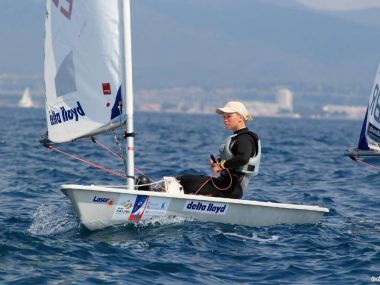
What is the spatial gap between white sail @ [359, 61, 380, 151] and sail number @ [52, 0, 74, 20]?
4.81 metres

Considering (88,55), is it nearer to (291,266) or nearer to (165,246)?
(165,246)

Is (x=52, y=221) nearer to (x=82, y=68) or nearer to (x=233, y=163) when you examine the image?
(x=82, y=68)

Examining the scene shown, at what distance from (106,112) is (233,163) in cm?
182

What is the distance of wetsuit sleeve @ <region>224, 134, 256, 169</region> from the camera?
12320mm

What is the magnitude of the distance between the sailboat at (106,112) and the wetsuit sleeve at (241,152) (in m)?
0.50

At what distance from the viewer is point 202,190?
12570 mm

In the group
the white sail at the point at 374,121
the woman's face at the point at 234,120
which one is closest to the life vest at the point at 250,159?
the woman's face at the point at 234,120

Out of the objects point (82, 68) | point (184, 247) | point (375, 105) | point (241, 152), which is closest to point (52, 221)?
point (82, 68)

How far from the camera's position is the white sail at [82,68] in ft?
40.6

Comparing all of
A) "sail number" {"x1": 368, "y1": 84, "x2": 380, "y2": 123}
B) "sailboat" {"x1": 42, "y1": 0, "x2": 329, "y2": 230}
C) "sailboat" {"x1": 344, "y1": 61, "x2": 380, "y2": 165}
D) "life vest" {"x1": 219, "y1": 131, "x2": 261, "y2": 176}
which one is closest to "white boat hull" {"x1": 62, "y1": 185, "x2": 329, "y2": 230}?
"sailboat" {"x1": 42, "y1": 0, "x2": 329, "y2": 230}

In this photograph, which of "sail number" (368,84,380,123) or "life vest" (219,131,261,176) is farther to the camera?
"sail number" (368,84,380,123)

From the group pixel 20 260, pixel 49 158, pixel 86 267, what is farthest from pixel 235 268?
pixel 49 158

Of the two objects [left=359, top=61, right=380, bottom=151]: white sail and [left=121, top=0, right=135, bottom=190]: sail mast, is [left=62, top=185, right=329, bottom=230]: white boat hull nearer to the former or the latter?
[left=121, top=0, right=135, bottom=190]: sail mast

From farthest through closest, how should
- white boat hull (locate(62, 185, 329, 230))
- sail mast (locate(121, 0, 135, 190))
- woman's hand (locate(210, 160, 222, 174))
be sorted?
woman's hand (locate(210, 160, 222, 174)), sail mast (locate(121, 0, 135, 190)), white boat hull (locate(62, 185, 329, 230))
